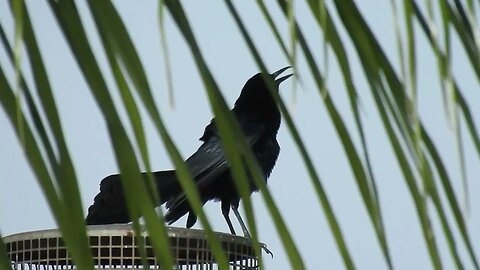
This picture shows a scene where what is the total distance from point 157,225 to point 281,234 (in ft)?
0.16

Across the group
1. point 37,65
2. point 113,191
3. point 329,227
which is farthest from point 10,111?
point 113,191

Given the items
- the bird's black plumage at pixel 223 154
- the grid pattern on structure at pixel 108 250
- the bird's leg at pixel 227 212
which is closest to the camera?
the grid pattern on structure at pixel 108 250

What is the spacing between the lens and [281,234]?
1.19 feet

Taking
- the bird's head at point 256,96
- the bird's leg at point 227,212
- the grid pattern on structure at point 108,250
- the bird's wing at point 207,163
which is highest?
the bird's head at point 256,96

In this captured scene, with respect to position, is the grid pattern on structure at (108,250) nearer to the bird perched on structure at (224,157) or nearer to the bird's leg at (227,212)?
the bird perched on structure at (224,157)

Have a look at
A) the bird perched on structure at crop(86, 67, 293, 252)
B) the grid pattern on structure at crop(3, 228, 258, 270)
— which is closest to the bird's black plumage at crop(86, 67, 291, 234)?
the bird perched on structure at crop(86, 67, 293, 252)

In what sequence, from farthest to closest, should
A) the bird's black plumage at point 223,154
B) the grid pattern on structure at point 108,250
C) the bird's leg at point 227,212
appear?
the bird's leg at point 227,212, the bird's black plumage at point 223,154, the grid pattern on structure at point 108,250

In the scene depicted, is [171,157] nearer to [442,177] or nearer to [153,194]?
[153,194]

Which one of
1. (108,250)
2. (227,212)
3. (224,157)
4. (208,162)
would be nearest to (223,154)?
(224,157)

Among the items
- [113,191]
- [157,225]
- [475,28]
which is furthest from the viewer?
[113,191]

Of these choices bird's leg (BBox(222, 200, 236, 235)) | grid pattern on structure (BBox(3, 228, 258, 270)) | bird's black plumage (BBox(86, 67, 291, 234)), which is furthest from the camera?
bird's leg (BBox(222, 200, 236, 235))

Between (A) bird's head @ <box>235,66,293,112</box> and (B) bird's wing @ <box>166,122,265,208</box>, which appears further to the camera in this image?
(A) bird's head @ <box>235,66,293,112</box>

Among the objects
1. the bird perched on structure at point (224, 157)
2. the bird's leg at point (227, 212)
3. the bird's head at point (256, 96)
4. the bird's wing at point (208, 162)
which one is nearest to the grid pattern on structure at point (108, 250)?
the bird perched on structure at point (224, 157)

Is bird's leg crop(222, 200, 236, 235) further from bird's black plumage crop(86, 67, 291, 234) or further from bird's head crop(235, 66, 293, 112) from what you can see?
bird's head crop(235, 66, 293, 112)
